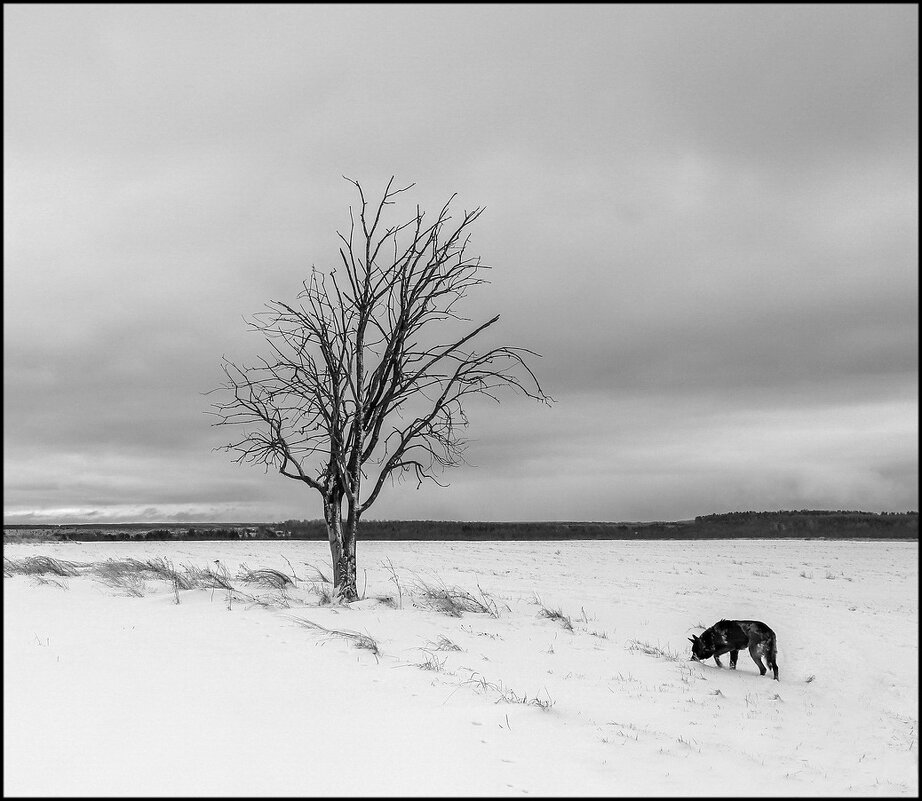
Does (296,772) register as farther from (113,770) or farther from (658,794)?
(658,794)

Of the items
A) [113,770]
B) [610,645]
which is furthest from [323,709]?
[610,645]

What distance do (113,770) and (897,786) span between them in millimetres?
6665

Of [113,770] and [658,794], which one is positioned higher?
[113,770]

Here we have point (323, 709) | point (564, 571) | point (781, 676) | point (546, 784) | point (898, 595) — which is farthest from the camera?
point (564, 571)

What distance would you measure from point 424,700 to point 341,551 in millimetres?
6243

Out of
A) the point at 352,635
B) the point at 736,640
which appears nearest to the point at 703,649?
the point at 736,640

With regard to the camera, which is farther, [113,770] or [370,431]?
[370,431]

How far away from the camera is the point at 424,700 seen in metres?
7.28

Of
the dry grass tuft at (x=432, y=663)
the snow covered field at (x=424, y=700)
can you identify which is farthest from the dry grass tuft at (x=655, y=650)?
the dry grass tuft at (x=432, y=663)

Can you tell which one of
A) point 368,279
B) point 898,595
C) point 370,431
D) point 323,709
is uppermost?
point 368,279

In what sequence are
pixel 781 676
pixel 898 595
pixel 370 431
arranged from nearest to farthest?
1. pixel 781 676
2. pixel 370 431
3. pixel 898 595

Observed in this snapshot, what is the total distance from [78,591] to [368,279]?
712 cm

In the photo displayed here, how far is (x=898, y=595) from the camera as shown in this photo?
20812mm

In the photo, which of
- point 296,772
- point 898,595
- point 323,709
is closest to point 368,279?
point 323,709
